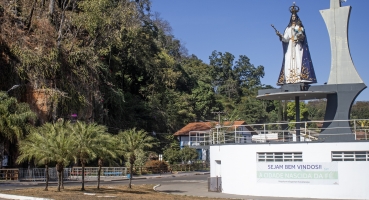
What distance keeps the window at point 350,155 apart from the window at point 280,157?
1.94 metres

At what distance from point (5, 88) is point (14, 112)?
5940mm

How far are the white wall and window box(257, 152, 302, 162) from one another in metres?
0.24

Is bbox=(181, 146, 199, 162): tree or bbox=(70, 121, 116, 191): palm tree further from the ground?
bbox=(70, 121, 116, 191): palm tree

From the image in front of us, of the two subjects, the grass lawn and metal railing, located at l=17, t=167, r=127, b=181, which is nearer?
the grass lawn

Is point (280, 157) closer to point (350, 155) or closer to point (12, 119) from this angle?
point (350, 155)

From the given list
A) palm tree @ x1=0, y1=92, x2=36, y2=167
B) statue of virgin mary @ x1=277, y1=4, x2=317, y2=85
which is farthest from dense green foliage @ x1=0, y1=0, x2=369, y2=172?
statue of virgin mary @ x1=277, y1=4, x2=317, y2=85

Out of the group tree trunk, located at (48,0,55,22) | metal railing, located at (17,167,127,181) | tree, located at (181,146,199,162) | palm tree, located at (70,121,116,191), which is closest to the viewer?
palm tree, located at (70,121,116,191)

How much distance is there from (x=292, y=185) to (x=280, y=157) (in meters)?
1.71

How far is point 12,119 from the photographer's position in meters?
38.7

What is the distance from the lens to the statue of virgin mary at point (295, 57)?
2818cm

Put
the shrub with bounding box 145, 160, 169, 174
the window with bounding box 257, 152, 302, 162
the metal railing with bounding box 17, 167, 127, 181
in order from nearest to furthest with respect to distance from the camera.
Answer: the window with bounding box 257, 152, 302, 162, the metal railing with bounding box 17, 167, 127, 181, the shrub with bounding box 145, 160, 169, 174

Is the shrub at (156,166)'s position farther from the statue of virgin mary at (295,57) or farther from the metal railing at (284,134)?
the statue of virgin mary at (295,57)

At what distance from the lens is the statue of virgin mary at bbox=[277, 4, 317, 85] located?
28183 millimetres

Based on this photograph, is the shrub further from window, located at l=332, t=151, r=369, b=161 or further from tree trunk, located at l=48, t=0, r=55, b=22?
window, located at l=332, t=151, r=369, b=161
